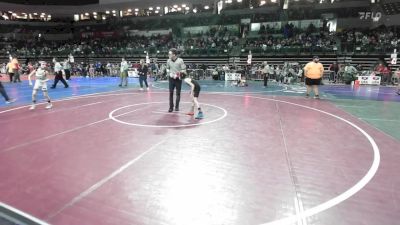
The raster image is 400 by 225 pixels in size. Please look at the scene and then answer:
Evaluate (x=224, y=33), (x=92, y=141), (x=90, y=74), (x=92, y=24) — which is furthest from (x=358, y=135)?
(x=92, y=24)

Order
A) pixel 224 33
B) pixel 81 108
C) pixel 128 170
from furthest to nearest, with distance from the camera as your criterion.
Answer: pixel 224 33, pixel 81 108, pixel 128 170

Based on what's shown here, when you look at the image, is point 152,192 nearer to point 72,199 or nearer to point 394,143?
point 72,199

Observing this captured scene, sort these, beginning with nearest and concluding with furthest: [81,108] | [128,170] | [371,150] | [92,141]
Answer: [128,170]
[371,150]
[92,141]
[81,108]

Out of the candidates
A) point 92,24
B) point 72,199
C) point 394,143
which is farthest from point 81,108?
point 92,24

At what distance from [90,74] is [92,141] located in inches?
914

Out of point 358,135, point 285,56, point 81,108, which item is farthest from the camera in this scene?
point 285,56

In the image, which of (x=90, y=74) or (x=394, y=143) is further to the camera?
(x=90, y=74)

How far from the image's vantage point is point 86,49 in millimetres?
37406

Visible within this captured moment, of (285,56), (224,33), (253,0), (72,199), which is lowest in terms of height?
(72,199)

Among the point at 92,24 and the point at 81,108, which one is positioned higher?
the point at 92,24

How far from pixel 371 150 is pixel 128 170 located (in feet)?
16.0

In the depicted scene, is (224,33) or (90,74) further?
(224,33)

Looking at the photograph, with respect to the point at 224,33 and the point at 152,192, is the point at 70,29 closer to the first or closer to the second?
the point at 224,33

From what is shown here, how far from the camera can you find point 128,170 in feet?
17.2
